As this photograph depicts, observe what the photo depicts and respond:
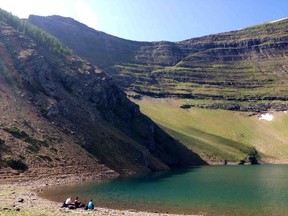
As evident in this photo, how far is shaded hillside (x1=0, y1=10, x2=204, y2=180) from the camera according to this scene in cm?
9006

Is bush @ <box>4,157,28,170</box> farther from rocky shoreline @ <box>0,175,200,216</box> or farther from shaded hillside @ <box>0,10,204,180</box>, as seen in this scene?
rocky shoreline @ <box>0,175,200,216</box>

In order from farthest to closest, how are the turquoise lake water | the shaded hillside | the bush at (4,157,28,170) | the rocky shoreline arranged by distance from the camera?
the shaded hillside, the bush at (4,157,28,170), the turquoise lake water, the rocky shoreline

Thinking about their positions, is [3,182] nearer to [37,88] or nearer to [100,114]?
[37,88]

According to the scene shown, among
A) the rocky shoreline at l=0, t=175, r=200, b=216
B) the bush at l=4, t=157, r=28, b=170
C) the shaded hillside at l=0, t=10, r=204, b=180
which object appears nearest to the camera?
the rocky shoreline at l=0, t=175, r=200, b=216

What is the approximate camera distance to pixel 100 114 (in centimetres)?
13875

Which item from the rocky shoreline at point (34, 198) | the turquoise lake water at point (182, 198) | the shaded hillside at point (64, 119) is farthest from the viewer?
the shaded hillside at point (64, 119)

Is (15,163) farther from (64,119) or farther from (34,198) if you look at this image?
(64,119)

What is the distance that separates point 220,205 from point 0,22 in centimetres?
12901

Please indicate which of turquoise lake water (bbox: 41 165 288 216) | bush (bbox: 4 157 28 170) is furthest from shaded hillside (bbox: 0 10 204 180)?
turquoise lake water (bbox: 41 165 288 216)

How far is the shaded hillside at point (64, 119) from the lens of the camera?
A: 90062 millimetres

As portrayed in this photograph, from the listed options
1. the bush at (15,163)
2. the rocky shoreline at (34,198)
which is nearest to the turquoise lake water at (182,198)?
the rocky shoreline at (34,198)

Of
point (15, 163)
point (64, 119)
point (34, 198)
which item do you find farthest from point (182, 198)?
point (64, 119)

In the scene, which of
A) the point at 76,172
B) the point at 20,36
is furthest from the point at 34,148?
the point at 20,36

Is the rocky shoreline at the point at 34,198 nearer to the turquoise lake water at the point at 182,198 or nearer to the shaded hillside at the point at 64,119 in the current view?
the turquoise lake water at the point at 182,198
